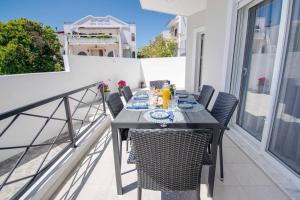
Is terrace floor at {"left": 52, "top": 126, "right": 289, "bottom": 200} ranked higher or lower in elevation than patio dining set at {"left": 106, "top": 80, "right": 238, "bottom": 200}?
lower

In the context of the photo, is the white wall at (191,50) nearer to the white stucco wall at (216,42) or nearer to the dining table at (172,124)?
the white stucco wall at (216,42)

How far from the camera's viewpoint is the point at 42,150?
2832mm

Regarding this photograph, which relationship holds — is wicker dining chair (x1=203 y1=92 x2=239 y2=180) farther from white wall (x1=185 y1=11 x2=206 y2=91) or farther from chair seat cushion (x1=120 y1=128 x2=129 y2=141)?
white wall (x1=185 y1=11 x2=206 y2=91)

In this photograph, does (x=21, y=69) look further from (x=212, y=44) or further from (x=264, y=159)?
(x=264, y=159)

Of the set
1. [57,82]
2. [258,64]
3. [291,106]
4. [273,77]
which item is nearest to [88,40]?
[57,82]

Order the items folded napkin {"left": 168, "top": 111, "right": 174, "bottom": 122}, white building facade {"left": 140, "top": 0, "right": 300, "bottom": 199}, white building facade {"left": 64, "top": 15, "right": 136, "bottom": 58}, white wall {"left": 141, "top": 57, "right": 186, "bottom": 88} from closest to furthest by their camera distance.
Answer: folded napkin {"left": 168, "top": 111, "right": 174, "bottom": 122} → white building facade {"left": 140, "top": 0, "right": 300, "bottom": 199} → white wall {"left": 141, "top": 57, "right": 186, "bottom": 88} → white building facade {"left": 64, "top": 15, "right": 136, "bottom": 58}

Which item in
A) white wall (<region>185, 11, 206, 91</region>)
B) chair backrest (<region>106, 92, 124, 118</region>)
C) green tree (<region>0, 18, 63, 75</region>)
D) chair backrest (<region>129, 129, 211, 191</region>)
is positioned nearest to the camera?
chair backrest (<region>129, 129, 211, 191</region>)

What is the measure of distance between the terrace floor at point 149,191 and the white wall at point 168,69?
606cm

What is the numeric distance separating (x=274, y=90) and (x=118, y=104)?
189 centimetres

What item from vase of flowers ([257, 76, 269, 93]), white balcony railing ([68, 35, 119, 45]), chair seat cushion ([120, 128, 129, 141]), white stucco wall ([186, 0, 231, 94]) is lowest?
chair seat cushion ([120, 128, 129, 141])

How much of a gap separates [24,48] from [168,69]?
24.9 feet

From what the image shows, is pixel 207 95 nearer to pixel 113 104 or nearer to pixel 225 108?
pixel 225 108

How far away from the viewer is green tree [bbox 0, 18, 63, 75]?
8.22 metres

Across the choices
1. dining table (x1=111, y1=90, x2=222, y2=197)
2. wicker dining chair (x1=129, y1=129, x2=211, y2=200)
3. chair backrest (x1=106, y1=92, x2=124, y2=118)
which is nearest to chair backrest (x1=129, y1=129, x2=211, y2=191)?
wicker dining chair (x1=129, y1=129, x2=211, y2=200)
